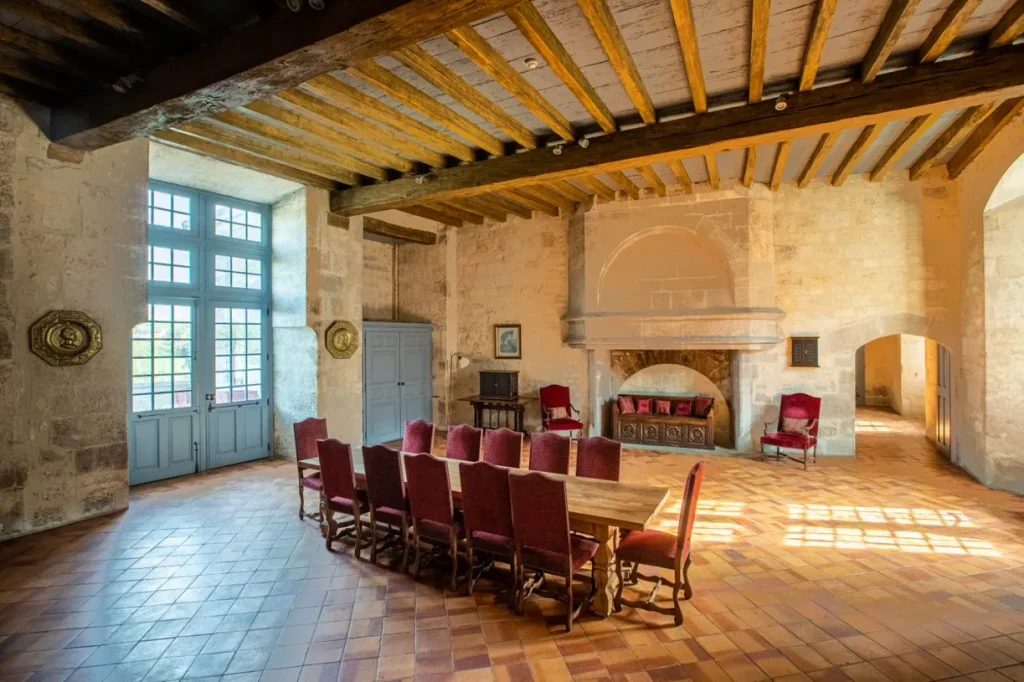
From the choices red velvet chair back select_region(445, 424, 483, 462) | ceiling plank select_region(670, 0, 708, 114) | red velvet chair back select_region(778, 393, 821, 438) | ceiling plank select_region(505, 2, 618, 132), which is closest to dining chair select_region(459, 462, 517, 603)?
red velvet chair back select_region(445, 424, 483, 462)

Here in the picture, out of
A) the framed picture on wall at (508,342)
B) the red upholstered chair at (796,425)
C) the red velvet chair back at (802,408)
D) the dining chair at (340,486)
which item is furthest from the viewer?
the framed picture on wall at (508,342)

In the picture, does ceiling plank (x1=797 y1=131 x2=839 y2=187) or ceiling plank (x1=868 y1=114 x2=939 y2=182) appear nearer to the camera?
ceiling plank (x1=868 y1=114 x2=939 y2=182)

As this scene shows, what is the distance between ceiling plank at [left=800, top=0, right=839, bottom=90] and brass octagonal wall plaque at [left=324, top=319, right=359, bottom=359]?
579cm

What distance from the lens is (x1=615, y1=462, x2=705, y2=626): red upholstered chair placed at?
9.42 ft

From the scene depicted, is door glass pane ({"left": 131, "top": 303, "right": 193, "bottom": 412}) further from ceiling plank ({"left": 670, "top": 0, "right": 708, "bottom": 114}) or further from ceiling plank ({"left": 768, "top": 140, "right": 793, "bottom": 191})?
ceiling plank ({"left": 768, "top": 140, "right": 793, "bottom": 191})

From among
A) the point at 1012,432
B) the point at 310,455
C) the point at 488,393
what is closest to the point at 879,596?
the point at 1012,432

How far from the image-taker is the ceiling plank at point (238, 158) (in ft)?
15.5

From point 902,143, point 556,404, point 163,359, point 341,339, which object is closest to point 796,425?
point 556,404

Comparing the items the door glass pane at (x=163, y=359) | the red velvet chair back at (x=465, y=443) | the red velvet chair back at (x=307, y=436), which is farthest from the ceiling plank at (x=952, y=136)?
the door glass pane at (x=163, y=359)

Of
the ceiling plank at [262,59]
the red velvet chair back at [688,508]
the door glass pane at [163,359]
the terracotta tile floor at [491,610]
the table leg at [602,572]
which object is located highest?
the ceiling plank at [262,59]

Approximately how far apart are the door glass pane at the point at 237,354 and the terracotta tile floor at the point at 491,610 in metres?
2.11

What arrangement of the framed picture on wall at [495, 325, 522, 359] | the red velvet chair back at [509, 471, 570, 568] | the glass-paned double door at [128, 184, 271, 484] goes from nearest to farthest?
the red velvet chair back at [509, 471, 570, 568]
the glass-paned double door at [128, 184, 271, 484]
the framed picture on wall at [495, 325, 522, 359]

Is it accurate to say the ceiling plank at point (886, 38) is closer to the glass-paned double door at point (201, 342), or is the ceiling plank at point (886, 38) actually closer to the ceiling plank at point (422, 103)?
the ceiling plank at point (422, 103)

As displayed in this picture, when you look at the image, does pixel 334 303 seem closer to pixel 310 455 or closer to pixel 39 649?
pixel 310 455
